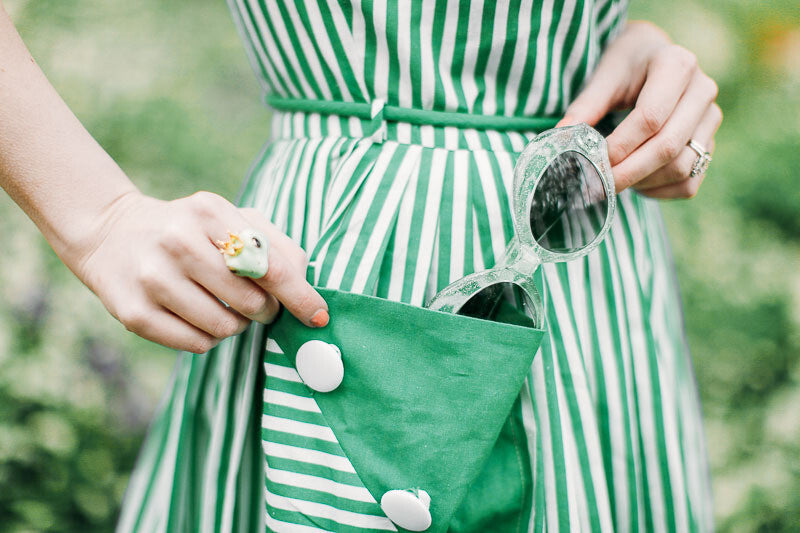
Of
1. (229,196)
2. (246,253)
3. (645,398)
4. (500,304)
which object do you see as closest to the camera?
(246,253)

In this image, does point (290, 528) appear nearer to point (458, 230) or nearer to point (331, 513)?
point (331, 513)

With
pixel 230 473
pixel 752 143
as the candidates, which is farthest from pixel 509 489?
pixel 752 143

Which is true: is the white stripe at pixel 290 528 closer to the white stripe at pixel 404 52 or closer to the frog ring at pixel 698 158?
the white stripe at pixel 404 52

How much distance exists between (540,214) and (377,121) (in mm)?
196

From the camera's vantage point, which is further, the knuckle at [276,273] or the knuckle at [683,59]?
the knuckle at [683,59]

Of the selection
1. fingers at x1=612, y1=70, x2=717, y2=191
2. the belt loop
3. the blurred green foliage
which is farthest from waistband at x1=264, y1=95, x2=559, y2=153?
the blurred green foliage

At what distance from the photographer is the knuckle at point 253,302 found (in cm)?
55

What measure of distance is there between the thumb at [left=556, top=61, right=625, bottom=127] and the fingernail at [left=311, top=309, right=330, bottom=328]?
316 mm

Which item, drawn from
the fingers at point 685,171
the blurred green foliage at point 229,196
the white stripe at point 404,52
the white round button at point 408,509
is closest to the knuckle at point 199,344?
the white round button at point 408,509

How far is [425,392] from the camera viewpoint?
564 mm

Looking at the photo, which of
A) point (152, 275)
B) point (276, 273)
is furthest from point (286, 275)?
point (152, 275)

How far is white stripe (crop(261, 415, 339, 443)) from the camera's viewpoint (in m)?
0.58

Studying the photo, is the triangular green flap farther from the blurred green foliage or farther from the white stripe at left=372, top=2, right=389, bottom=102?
the blurred green foliage

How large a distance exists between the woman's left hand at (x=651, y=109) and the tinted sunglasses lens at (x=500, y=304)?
0.57 ft
